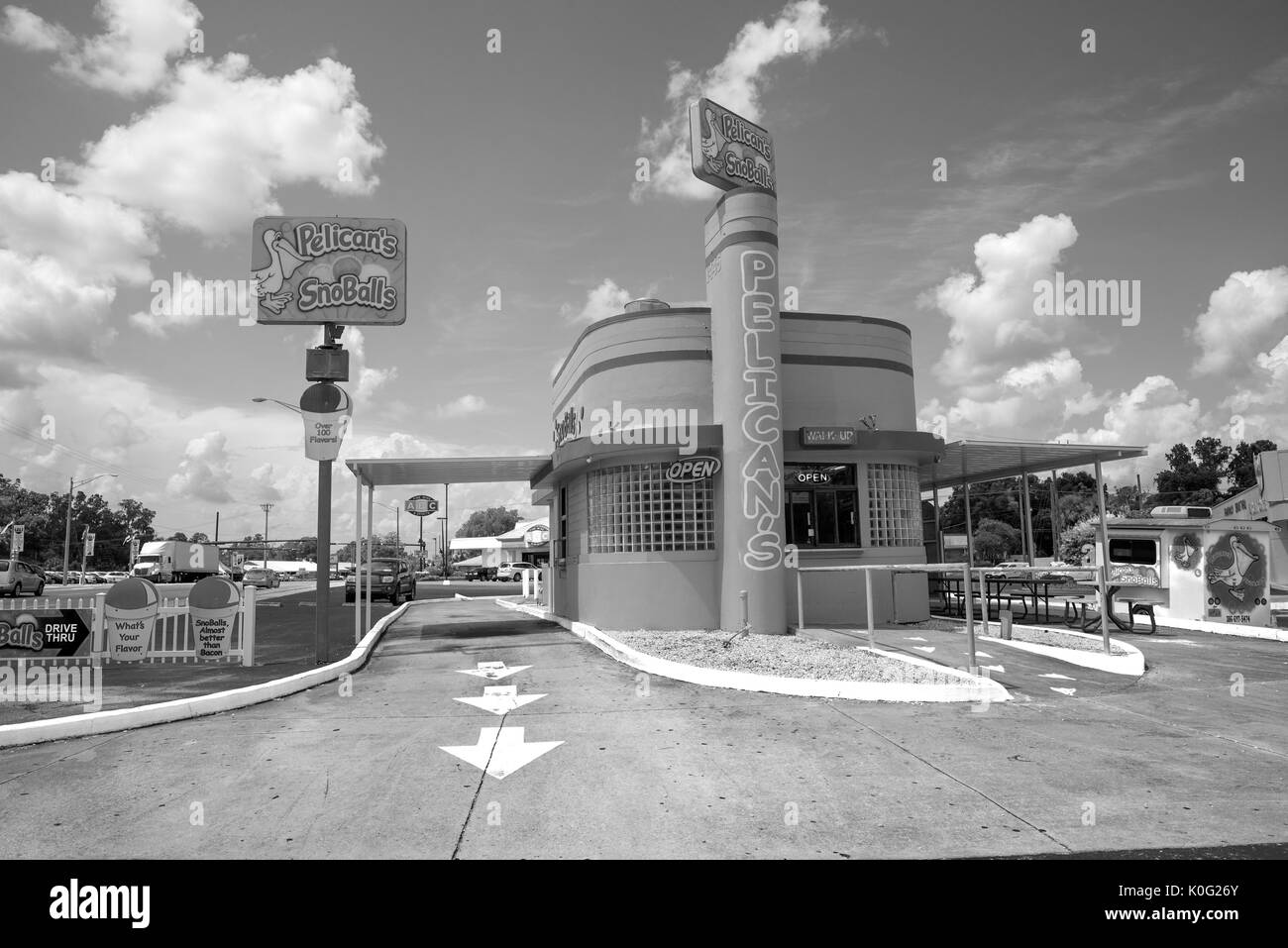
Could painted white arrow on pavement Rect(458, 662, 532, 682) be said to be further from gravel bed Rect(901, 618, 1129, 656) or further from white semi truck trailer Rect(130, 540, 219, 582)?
white semi truck trailer Rect(130, 540, 219, 582)

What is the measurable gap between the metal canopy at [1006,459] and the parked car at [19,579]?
35.2 meters

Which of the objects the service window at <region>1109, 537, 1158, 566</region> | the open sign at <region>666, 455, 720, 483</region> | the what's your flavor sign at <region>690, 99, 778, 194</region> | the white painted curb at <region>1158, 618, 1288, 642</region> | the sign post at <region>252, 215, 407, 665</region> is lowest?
the white painted curb at <region>1158, 618, 1288, 642</region>

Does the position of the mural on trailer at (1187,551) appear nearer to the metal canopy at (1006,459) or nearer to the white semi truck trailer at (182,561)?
the metal canopy at (1006,459)

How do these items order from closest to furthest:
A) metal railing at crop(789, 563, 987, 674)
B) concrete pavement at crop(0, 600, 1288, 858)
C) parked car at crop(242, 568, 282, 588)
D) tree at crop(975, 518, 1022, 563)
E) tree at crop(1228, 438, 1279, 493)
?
concrete pavement at crop(0, 600, 1288, 858) → metal railing at crop(789, 563, 987, 674) → parked car at crop(242, 568, 282, 588) → tree at crop(975, 518, 1022, 563) → tree at crop(1228, 438, 1279, 493)

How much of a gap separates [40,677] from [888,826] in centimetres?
1068

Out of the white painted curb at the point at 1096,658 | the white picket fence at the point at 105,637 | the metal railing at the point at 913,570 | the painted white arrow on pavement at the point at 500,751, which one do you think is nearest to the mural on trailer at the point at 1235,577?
the white painted curb at the point at 1096,658

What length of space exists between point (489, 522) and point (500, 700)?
14366cm

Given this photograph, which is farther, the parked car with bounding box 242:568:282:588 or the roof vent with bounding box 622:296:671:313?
the parked car with bounding box 242:568:282:588

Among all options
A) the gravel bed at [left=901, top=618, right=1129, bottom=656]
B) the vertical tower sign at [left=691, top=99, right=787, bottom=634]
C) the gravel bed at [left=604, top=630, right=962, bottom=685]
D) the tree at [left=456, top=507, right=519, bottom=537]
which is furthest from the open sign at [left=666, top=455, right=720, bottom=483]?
the tree at [left=456, top=507, right=519, bottom=537]

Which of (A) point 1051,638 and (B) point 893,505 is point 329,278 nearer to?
(B) point 893,505

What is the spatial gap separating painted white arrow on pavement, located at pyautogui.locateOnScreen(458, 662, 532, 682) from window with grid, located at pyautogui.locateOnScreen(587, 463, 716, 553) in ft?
13.1

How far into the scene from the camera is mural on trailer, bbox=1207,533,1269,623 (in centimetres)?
1648
